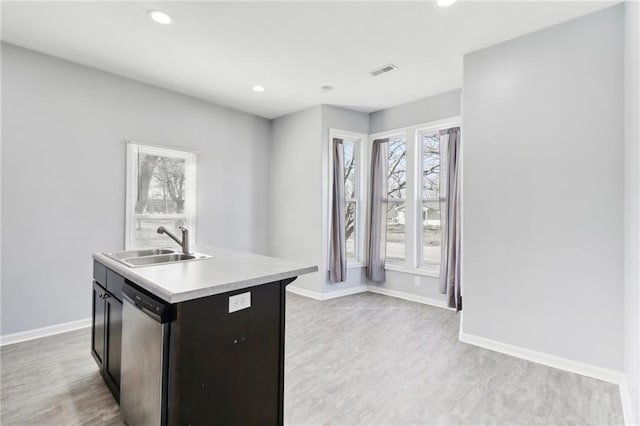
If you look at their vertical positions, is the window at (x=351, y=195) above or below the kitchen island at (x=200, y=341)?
above

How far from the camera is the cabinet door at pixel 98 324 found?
2.29 meters

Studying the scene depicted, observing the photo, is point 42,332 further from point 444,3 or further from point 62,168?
point 444,3

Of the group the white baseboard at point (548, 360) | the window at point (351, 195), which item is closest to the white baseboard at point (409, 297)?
the window at point (351, 195)

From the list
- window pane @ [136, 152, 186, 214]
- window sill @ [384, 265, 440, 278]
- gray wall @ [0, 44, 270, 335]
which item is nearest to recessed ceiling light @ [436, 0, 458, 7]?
window sill @ [384, 265, 440, 278]

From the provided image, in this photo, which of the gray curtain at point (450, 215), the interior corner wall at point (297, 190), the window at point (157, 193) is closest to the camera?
the window at point (157, 193)

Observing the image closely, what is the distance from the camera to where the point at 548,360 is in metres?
2.65

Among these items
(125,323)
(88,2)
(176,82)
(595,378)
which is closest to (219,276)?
(125,323)

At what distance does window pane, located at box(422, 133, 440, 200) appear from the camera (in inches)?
174

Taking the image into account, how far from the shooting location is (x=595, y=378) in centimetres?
244

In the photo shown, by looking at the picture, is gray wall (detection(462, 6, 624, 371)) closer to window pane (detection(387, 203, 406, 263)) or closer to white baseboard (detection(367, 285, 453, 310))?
white baseboard (detection(367, 285, 453, 310))

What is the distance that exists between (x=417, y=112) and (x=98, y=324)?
4282 millimetres

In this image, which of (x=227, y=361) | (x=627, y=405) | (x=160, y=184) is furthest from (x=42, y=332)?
(x=627, y=405)

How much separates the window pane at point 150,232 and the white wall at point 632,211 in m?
4.02

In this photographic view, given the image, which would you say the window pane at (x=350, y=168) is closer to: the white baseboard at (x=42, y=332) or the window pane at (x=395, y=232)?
the window pane at (x=395, y=232)
